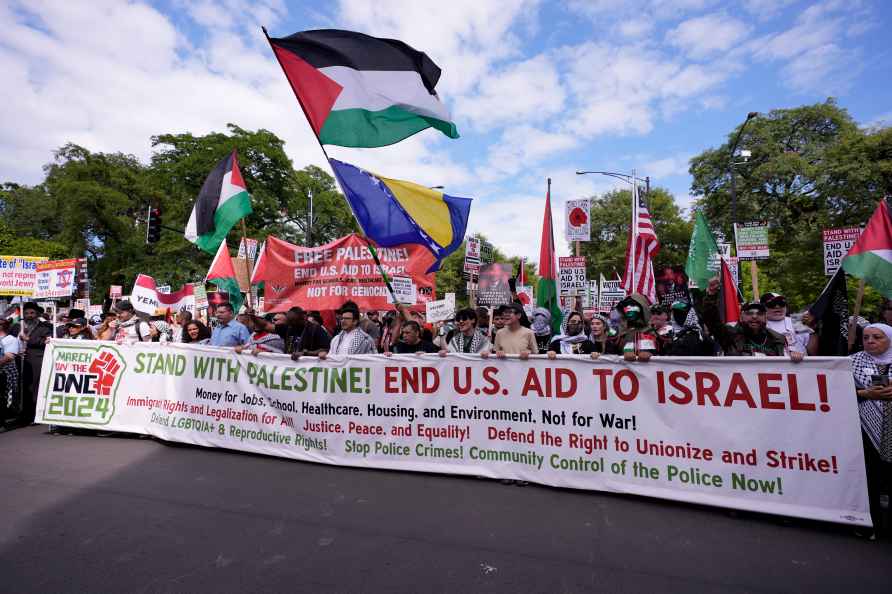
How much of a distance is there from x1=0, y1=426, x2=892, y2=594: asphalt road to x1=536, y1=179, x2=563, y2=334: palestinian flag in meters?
4.93

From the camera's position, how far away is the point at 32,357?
767 centimetres

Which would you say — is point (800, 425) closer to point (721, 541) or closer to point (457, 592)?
point (721, 541)

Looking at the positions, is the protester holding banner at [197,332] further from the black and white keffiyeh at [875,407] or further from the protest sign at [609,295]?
the protest sign at [609,295]

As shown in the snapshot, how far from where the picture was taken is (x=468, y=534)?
11.7 ft

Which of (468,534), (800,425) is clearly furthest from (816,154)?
(468,534)

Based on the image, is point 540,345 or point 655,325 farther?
point 540,345

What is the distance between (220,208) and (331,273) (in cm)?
202

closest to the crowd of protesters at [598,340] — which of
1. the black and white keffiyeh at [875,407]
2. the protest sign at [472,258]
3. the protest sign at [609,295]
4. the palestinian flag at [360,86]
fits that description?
the black and white keffiyeh at [875,407]

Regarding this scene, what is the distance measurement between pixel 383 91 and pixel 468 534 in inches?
169

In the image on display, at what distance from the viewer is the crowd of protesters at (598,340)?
3.79 metres

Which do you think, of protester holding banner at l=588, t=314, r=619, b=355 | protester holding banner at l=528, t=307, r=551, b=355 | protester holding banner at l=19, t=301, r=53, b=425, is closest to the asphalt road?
protester holding banner at l=588, t=314, r=619, b=355

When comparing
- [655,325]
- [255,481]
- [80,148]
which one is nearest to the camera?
[255,481]

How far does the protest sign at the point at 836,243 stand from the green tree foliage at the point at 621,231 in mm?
30613

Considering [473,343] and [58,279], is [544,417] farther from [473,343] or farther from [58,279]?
[58,279]
